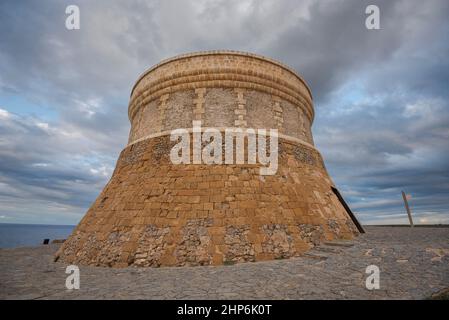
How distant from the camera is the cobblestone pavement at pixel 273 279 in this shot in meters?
4.45

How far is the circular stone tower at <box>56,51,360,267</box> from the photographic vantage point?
7324 mm

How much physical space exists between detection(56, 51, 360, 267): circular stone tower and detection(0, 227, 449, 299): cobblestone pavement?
69 cm

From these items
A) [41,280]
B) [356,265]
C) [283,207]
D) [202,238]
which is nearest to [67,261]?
[41,280]

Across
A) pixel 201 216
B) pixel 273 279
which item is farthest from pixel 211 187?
pixel 273 279

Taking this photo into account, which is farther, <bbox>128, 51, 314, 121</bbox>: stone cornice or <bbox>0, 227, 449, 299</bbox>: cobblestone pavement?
<bbox>128, 51, 314, 121</bbox>: stone cornice

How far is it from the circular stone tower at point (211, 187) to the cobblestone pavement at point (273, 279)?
694 mm

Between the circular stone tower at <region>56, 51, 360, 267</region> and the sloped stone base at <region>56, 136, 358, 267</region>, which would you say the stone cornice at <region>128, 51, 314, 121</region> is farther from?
the sloped stone base at <region>56, 136, 358, 267</region>

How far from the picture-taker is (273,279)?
5.23m

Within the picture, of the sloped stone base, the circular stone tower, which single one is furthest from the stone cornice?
the sloped stone base

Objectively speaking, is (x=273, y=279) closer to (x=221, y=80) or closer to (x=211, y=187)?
(x=211, y=187)

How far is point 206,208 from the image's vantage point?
789cm

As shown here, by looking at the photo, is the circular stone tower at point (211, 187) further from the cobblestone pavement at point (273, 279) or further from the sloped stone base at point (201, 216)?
the cobblestone pavement at point (273, 279)

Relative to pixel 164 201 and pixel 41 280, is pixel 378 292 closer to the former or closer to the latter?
pixel 164 201

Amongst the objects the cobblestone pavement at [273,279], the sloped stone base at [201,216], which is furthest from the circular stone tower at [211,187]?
the cobblestone pavement at [273,279]
